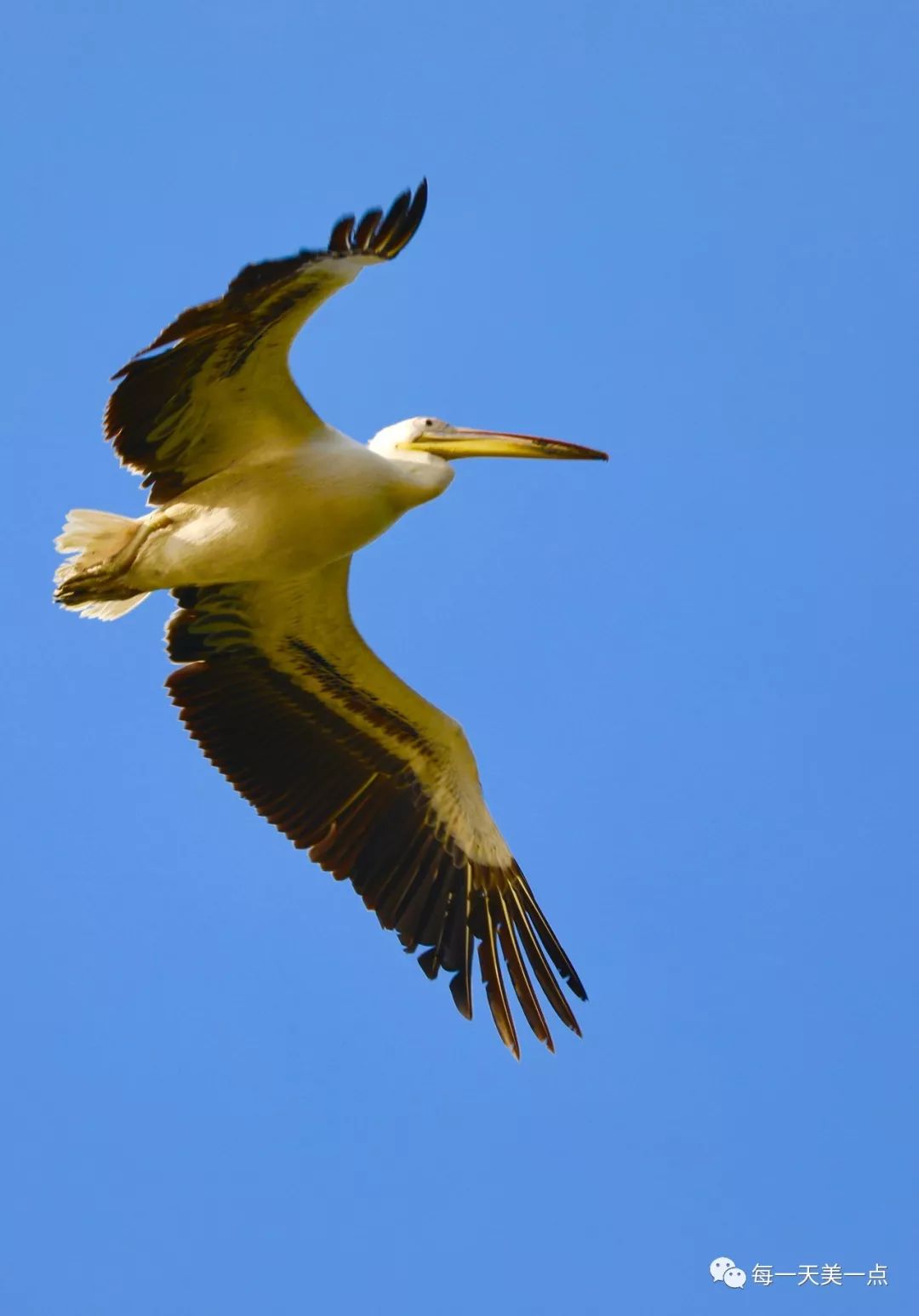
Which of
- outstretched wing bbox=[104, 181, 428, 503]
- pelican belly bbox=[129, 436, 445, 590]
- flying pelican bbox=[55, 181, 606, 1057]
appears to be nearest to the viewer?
outstretched wing bbox=[104, 181, 428, 503]

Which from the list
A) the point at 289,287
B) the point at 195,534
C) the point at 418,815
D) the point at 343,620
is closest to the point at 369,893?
the point at 418,815

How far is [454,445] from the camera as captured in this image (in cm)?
980

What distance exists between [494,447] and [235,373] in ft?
5.28

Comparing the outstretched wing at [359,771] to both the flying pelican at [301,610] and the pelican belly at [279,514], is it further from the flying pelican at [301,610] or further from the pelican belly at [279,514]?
the pelican belly at [279,514]

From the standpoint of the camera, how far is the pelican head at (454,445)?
9.75 m

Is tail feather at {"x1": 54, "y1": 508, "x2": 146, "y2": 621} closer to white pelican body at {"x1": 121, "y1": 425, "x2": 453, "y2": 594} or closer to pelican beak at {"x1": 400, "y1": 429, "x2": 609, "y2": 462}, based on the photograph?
white pelican body at {"x1": 121, "y1": 425, "x2": 453, "y2": 594}

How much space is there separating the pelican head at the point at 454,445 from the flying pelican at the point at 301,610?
1 cm

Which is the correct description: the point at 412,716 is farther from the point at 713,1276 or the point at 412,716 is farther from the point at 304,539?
the point at 713,1276

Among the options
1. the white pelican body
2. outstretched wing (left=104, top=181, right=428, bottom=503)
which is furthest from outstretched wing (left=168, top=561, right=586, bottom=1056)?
outstretched wing (left=104, top=181, right=428, bottom=503)

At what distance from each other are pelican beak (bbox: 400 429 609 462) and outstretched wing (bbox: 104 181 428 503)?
0.73 meters

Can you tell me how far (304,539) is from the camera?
373 inches

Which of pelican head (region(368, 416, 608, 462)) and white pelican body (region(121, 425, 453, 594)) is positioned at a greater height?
pelican head (region(368, 416, 608, 462))

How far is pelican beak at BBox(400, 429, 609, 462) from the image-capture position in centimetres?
978

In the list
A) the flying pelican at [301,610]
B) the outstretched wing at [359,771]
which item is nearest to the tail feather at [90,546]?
the flying pelican at [301,610]
